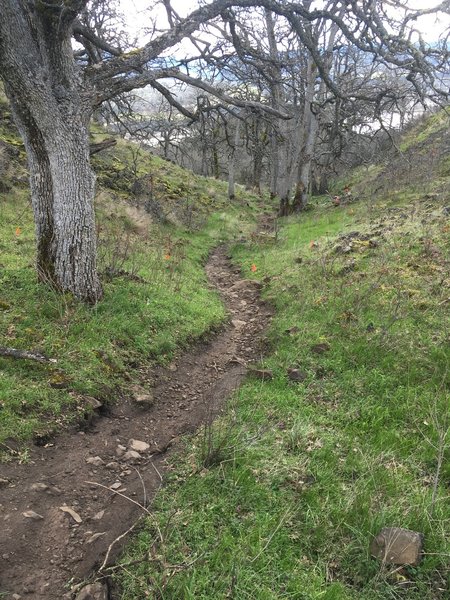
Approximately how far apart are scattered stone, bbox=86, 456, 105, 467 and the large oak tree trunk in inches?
108

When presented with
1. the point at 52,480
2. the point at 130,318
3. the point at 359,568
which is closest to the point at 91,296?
the point at 130,318

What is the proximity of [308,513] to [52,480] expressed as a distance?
2216mm

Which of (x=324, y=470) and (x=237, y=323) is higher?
(x=237, y=323)

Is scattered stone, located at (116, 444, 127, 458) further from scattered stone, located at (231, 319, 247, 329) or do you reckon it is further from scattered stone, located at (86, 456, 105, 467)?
scattered stone, located at (231, 319, 247, 329)

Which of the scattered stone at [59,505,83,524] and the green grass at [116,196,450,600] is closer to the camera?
the green grass at [116,196,450,600]

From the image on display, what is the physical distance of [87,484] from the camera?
3613mm

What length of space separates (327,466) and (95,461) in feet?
7.32

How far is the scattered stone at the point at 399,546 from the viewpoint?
2.92 m

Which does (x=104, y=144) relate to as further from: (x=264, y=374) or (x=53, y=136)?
(x=264, y=374)

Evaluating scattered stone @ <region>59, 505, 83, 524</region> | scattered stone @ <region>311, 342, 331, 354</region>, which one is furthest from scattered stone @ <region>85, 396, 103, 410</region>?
scattered stone @ <region>311, 342, 331, 354</region>

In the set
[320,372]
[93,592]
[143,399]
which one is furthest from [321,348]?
[93,592]

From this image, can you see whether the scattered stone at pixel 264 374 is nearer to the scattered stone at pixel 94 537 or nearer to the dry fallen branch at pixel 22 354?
the dry fallen branch at pixel 22 354

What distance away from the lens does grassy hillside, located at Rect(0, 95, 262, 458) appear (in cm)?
434

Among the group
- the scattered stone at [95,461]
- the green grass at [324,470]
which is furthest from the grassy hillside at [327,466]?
the scattered stone at [95,461]
